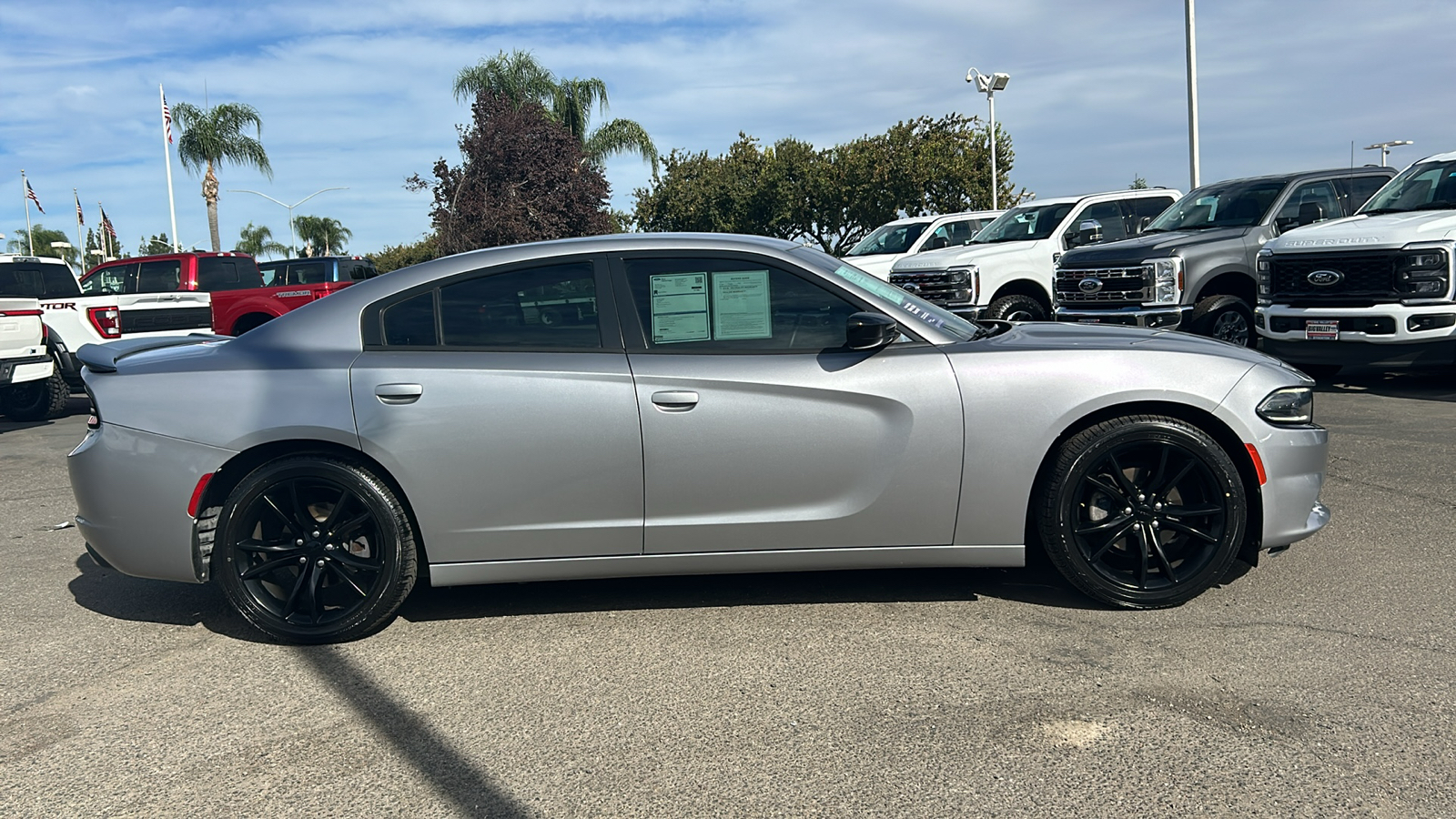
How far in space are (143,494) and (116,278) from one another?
1576 cm

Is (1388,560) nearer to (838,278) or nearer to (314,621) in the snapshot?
(838,278)

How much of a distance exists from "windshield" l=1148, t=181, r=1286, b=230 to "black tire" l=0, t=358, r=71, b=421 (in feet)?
42.3

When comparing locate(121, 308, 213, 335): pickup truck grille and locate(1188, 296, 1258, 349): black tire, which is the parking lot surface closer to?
locate(1188, 296, 1258, 349): black tire

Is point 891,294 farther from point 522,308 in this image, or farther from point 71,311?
point 71,311

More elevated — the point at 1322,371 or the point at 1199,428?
the point at 1199,428

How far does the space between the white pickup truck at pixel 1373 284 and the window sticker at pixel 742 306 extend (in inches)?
298

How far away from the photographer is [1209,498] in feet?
13.9

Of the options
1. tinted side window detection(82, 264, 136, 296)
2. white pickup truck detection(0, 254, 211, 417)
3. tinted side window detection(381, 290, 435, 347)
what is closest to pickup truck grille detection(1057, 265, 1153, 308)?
tinted side window detection(381, 290, 435, 347)

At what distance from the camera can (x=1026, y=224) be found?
1504 centimetres

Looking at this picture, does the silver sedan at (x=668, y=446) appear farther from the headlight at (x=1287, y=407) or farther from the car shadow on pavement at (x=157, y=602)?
the car shadow on pavement at (x=157, y=602)

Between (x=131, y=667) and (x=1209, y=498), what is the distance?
4.20 meters

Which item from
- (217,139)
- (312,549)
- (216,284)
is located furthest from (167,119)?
(312,549)

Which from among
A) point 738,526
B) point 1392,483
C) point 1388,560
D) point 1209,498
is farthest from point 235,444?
point 1392,483

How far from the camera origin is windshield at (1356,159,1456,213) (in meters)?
10.2
